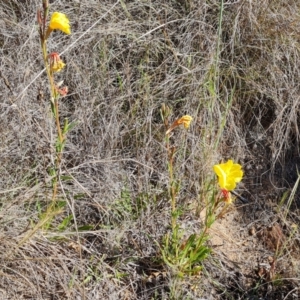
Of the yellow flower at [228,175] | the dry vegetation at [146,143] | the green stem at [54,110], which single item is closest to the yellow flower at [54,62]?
the green stem at [54,110]

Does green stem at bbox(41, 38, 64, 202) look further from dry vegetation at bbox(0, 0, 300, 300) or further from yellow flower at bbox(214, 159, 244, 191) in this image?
yellow flower at bbox(214, 159, 244, 191)

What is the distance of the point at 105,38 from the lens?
2289 mm

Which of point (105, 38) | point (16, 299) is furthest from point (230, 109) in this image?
point (16, 299)

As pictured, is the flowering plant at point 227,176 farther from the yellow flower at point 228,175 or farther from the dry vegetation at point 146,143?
the dry vegetation at point 146,143

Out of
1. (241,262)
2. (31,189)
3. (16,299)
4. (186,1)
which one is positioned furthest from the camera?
(186,1)

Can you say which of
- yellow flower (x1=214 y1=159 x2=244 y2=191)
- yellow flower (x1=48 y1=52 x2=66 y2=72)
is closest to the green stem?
yellow flower (x1=48 y1=52 x2=66 y2=72)

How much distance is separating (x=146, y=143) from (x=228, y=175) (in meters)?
0.52

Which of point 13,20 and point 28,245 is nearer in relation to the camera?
point 28,245

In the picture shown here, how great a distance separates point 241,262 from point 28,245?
762mm

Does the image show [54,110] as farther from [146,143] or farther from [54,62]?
[146,143]

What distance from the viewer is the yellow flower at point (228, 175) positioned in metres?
1.64

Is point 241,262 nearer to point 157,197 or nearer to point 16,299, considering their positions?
point 157,197

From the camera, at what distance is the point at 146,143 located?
211cm

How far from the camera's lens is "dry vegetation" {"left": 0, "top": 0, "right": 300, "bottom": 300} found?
1829mm
